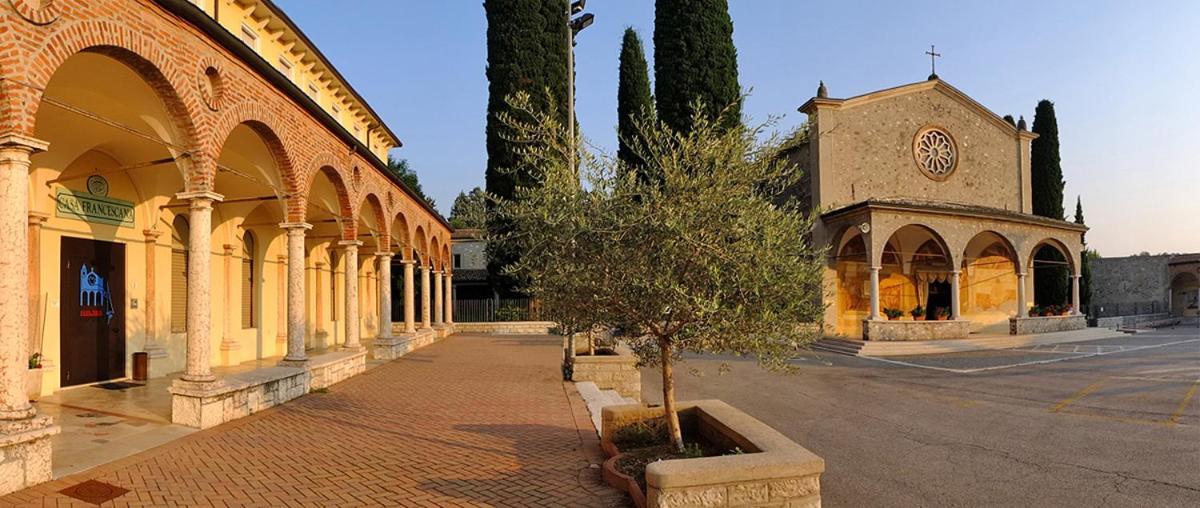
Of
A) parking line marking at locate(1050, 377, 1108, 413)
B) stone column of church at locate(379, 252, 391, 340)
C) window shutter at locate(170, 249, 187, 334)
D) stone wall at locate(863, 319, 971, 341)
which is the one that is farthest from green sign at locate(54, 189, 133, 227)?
stone wall at locate(863, 319, 971, 341)

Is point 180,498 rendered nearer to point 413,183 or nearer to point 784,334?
point 784,334

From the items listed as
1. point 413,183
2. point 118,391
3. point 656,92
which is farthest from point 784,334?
point 413,183

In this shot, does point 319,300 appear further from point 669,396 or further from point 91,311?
point 669,396

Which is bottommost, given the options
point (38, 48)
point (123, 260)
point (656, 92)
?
point (123, 260)

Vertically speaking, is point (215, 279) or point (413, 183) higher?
point (413, 183)

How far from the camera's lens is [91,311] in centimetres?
1039

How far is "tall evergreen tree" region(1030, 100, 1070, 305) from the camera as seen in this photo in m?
30.7

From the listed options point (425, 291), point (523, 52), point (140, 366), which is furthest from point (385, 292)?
point (523, 52)

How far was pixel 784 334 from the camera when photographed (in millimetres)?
5074

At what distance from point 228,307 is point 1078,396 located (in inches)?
667

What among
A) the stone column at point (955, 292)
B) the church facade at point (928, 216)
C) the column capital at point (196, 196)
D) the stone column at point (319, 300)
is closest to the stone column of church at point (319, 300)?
the stone column at point (319, 300)

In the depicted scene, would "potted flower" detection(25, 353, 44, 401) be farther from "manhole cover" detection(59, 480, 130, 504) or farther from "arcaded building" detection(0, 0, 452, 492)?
"manhole cover" detection(59, 480, 130, 504)

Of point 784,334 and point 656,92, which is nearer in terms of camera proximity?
point 784,334

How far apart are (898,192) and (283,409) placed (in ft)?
78.4
